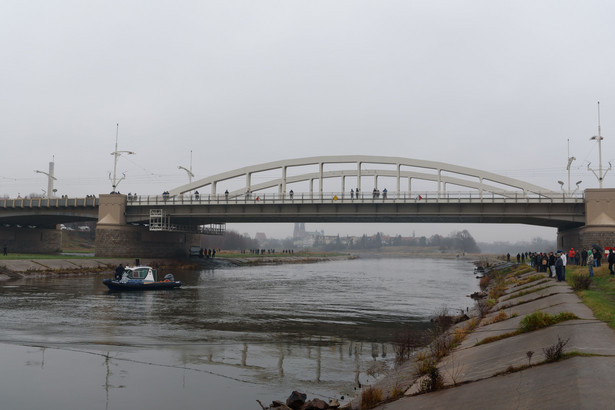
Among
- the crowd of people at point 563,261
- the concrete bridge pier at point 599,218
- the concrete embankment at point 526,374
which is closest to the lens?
the concrete embankment at point 526,374

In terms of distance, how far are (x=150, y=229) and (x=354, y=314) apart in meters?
45.1

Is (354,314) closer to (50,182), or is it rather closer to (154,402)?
(154,402)

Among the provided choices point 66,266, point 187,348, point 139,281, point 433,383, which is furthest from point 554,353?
point 66,266

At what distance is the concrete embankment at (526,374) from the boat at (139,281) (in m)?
27.2

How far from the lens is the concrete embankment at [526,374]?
745 cm

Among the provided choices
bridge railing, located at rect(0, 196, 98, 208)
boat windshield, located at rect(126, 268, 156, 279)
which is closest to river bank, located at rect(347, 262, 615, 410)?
boat windshield, located at rect(126, 268, 156, 279)

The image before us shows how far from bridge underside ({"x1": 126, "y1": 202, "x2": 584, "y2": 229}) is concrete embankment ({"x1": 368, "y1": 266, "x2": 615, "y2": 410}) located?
4136 cm

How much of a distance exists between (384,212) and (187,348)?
42.8m

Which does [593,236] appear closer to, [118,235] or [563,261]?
[563,261]

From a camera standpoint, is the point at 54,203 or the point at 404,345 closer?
the point at 404,345

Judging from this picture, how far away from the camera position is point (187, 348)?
16359 millimetres

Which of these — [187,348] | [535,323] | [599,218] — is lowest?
[187,348]

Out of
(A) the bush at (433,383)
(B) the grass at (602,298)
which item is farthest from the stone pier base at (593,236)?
(A) the bush at (433,383)

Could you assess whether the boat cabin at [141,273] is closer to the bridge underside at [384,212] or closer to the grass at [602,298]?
the bridge underside at [384,212]
